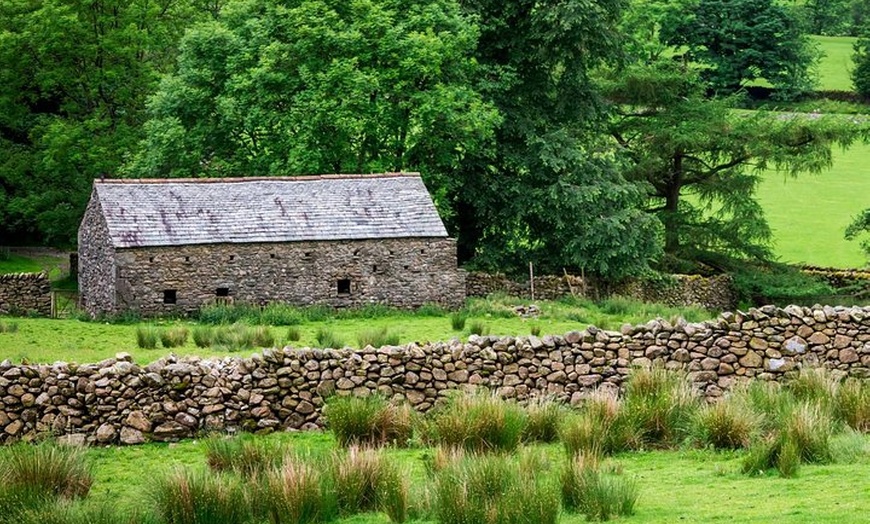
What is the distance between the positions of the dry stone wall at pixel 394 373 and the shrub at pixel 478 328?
28.0 ft

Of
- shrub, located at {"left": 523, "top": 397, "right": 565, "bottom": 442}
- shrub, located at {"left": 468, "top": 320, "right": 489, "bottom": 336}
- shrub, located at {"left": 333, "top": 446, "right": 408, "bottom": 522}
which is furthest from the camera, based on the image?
shrub, located at {"left": 468, "top": 320, "right": 489, "bottom": 336}

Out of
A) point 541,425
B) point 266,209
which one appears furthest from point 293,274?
point 541,425

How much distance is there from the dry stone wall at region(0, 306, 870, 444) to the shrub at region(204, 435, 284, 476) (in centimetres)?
217

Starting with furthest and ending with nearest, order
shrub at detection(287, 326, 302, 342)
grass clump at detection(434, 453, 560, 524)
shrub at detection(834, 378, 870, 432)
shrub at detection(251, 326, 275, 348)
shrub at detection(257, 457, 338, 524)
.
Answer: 1. shrub at detection(287, 326, 302, 342)
2. shrub at detection(251, 326, 275, 348)
3. shrub at detection(834, 378, 870, 432)
4. shrub at detection(257, 457, 338, 524)
5. grass clump at detection(434, 453, 560, 524)

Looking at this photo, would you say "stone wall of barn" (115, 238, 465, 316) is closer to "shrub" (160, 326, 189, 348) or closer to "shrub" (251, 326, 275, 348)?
"shrub" (160, 326, 189, 348)

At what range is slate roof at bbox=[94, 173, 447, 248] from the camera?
32.9m

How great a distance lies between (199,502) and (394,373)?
224 inches

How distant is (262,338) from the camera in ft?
84.8

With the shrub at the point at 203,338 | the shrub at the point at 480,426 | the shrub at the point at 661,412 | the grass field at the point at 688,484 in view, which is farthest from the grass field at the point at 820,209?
the grass field at the point at 688,484

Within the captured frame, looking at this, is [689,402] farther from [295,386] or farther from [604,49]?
[604,49]

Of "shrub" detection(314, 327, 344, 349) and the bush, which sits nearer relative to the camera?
the bush

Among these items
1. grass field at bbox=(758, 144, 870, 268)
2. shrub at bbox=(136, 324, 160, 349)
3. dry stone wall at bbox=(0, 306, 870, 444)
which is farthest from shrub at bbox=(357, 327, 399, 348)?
grass field at bbox=(758, 144, 870, 268)

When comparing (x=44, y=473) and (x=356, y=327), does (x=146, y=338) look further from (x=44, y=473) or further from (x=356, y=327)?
(x=44, y=473)

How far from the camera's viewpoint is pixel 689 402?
1727 cm
